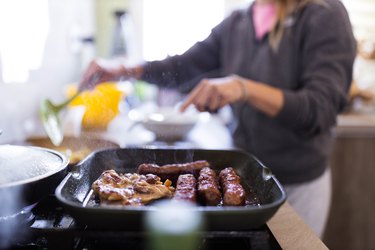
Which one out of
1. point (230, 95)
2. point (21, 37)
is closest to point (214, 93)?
point (230, 95)

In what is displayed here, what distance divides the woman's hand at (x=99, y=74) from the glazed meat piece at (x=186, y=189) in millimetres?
812

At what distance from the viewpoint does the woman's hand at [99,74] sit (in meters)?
1.56

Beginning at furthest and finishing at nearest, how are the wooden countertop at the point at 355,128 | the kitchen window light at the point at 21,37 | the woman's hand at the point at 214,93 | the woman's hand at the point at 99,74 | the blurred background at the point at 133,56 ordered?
the wooden countertop at the point at 355,128
the blurred background at the point at 133,56
the kitchen window light at the point at 21,37
the woman's hand at the point at 99,74
the woman's hand at the point at 214,93

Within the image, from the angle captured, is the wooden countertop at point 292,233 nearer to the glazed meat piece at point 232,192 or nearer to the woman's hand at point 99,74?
the glazed meat piece at point 232,192

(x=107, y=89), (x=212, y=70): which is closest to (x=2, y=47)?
(x=107, y=89)

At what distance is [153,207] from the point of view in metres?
0.72

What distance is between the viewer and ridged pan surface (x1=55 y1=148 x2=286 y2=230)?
65 cm

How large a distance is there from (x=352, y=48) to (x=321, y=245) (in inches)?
34.6

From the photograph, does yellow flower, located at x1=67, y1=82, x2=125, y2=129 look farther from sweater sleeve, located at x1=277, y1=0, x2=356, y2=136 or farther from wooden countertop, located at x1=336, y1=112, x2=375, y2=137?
wooden countertop, located at x1=336, y1=112, x2=375, y2=137

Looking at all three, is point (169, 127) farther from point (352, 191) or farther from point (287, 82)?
point (352, 191)

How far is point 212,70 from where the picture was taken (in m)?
2.06

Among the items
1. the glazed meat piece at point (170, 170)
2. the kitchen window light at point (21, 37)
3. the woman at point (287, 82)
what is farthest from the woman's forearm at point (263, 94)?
the kitchen window light at point (21, 37)

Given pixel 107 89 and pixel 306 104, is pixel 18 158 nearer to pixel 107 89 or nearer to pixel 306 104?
pixel 306 104

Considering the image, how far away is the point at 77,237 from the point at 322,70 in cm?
109
